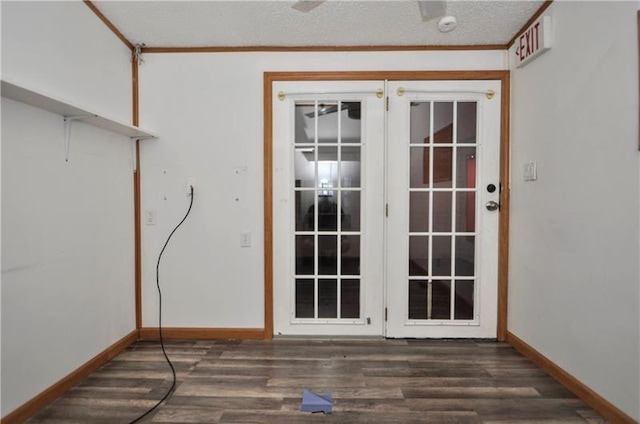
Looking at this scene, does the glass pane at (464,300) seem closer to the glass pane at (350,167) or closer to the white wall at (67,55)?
the glass pane at (350,167)

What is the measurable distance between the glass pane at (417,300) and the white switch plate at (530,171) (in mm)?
1090

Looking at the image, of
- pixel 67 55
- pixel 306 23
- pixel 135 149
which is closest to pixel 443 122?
pixel 306 23

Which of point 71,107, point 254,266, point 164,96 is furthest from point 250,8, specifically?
point 254,266

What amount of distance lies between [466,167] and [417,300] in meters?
1.16

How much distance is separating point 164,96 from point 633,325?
328 centimetres

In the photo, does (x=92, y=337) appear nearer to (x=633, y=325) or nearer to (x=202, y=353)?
(x=202, y=353)

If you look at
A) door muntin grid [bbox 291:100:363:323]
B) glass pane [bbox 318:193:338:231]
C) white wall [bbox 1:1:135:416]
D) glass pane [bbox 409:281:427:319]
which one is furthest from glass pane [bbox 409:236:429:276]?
white wall [bbox 1:1:135:416]

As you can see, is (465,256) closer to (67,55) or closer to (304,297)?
(304,297)

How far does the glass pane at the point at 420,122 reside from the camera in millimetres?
2490

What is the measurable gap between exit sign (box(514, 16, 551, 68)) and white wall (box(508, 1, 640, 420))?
4cm

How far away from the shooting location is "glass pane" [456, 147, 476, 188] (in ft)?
8.17

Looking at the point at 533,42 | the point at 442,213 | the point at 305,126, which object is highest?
the point at 533,42

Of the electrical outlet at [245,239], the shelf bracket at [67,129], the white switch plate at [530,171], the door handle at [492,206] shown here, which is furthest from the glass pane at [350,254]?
the shelf bracket at [67,129]

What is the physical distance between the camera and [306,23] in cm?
216
